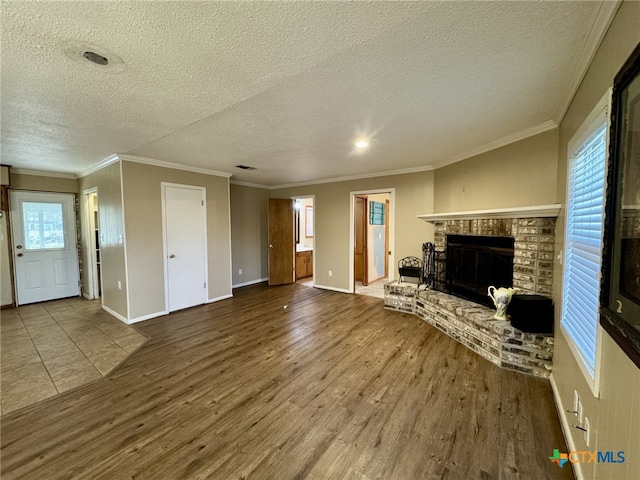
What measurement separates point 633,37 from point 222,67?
1.92 metres

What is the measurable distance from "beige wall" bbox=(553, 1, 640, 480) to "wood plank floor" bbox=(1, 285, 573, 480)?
1.39 feet

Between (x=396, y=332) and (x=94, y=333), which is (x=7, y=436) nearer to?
(x=94, y=333)

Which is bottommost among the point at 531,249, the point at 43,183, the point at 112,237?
the point at 531,249

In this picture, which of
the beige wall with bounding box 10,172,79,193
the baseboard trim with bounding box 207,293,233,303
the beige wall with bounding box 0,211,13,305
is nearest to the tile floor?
the beige wall with bounding box 0,211,13,305

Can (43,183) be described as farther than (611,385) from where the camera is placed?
Yes

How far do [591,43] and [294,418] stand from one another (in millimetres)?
2908

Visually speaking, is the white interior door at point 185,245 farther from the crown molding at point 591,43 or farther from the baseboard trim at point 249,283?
the crown molding at point 591,43

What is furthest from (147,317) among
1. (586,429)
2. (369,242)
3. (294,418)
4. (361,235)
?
(586,429)

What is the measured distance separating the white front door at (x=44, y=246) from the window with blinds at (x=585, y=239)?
7.18 m

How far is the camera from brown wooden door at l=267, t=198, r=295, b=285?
5.90m

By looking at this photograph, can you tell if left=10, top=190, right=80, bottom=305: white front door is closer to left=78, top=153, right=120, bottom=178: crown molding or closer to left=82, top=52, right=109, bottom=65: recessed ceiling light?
left=78, top=153, right=120, bottom=178: crown molding

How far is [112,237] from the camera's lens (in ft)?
12.8

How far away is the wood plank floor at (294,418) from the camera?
1.49 m

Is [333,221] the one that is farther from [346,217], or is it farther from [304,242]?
[304,242]
